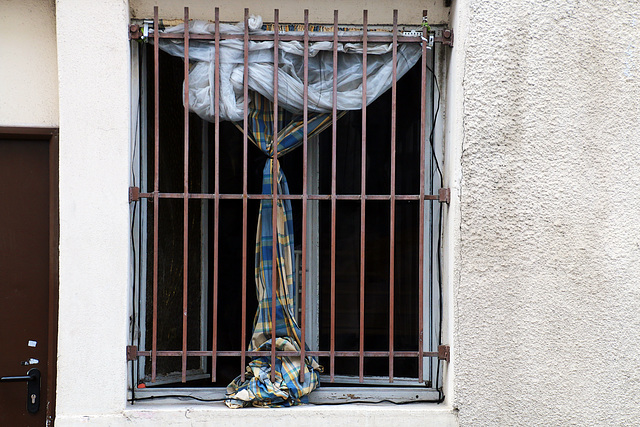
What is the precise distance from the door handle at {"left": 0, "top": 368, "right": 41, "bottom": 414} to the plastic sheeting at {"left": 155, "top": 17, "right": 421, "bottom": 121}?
161 centimetres

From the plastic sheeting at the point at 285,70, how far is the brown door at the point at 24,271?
882 millimetres

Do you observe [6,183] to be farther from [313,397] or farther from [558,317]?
[558,317]

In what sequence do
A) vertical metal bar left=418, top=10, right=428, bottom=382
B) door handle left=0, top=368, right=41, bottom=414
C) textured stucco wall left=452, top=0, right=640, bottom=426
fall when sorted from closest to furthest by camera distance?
textured stucco wall left=452, top=0, right=640, bottom=426
vertical metal bar left=418, top=10, right=428, bottom=382
door handle left=0, top=368, right=41, bottom=414

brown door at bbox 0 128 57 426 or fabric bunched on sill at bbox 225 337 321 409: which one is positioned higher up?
brown door at bbox 0 128 57 426

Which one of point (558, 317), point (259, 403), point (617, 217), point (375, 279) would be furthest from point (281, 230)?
point (617, 217)

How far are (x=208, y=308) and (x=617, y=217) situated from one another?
7.51ft

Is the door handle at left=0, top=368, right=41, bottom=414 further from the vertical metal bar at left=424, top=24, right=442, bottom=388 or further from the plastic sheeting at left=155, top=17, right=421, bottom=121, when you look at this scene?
the vertical metal bar at left=424, top=24, right=442, bottom=388

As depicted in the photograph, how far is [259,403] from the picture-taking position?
116 inches

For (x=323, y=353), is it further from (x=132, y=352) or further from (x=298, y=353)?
(x=132, y=352)

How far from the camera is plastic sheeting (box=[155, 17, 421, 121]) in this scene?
301cm

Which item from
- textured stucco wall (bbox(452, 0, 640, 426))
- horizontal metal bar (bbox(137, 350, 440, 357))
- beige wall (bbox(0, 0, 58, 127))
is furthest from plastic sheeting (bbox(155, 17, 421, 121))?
horizontal metal bar (bbox(137, 350, 440, 357))

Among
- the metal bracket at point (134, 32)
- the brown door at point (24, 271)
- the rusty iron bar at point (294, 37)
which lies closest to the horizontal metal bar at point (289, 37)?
the rusty iron bar at point (294, 37)

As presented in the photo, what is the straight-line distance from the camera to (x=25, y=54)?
3.05 meters

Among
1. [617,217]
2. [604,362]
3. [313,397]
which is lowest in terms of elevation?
[313,397]
